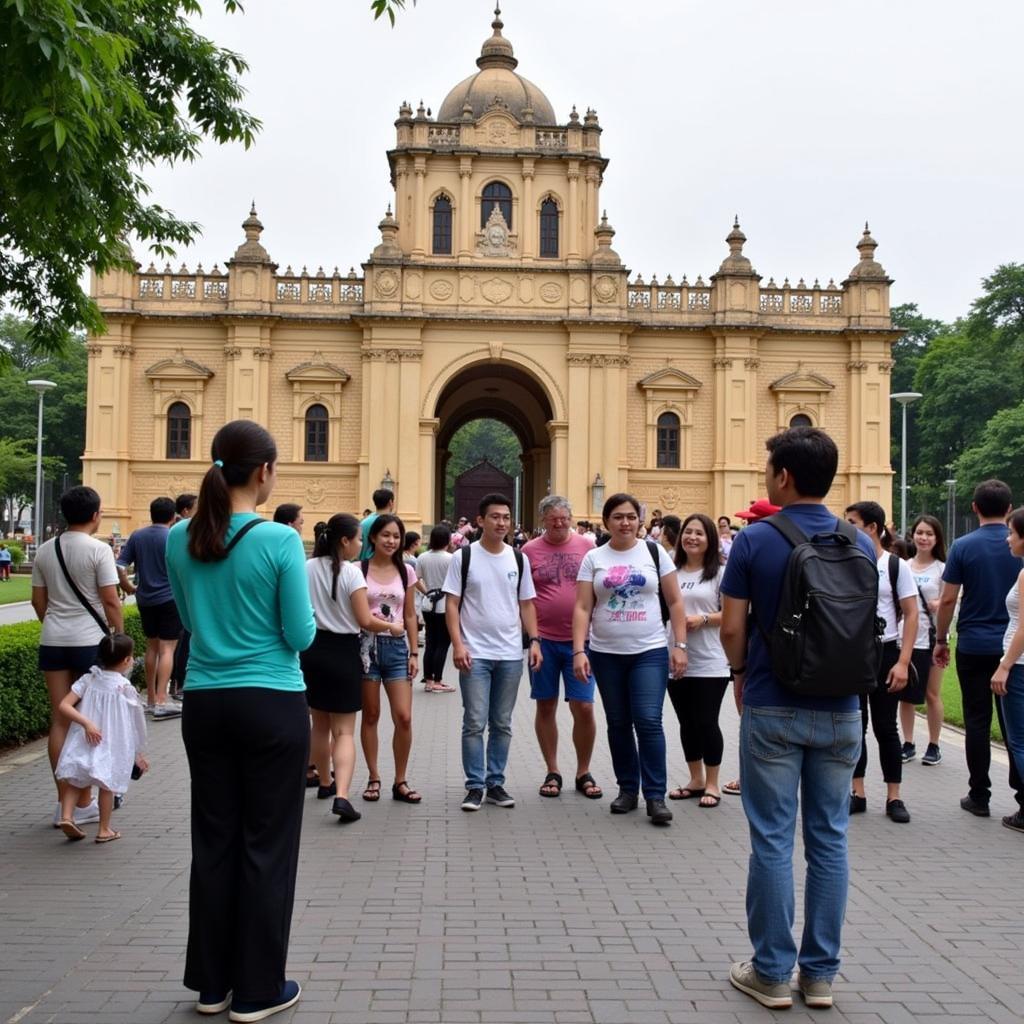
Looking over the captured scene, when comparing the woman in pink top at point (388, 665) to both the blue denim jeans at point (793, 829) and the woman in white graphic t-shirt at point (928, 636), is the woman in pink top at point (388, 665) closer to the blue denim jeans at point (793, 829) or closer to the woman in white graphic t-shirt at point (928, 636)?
the blue denim jeans at point (793, 829)

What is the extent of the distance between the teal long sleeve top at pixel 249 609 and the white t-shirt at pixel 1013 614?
521 centimetres

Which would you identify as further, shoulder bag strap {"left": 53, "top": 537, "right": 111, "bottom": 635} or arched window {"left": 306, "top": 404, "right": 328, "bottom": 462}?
arched window {"left": 306, "top": 404, "right": 328, "bottom": 462}

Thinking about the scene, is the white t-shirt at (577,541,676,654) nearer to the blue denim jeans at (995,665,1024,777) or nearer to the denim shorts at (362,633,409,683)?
the denim shorts at (362,633,409,683)

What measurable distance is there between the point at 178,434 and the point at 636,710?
3431cm

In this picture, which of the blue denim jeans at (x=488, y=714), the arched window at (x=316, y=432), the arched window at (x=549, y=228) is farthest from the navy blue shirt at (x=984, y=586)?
the arched window at (x=549, y=228)

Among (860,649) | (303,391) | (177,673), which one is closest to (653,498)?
(303,391)

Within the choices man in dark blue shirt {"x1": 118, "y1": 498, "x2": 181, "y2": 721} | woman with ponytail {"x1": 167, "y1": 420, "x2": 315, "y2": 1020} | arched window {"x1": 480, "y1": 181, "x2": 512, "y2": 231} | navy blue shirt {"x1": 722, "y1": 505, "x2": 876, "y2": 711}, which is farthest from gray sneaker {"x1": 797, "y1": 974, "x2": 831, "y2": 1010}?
arched window {"x1": 480, "y1": 181, "x2": 512, "y2": 231}

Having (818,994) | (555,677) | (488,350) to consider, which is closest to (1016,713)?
(555,677)

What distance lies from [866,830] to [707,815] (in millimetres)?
1087

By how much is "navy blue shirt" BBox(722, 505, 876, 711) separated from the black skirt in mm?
3587

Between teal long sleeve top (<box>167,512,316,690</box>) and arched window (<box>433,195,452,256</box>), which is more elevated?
arched window (<box>433,195,452,256</box>)

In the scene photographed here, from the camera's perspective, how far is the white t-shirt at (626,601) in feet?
25.6

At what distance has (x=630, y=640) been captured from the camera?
307 inches

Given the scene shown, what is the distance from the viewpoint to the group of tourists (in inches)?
174
